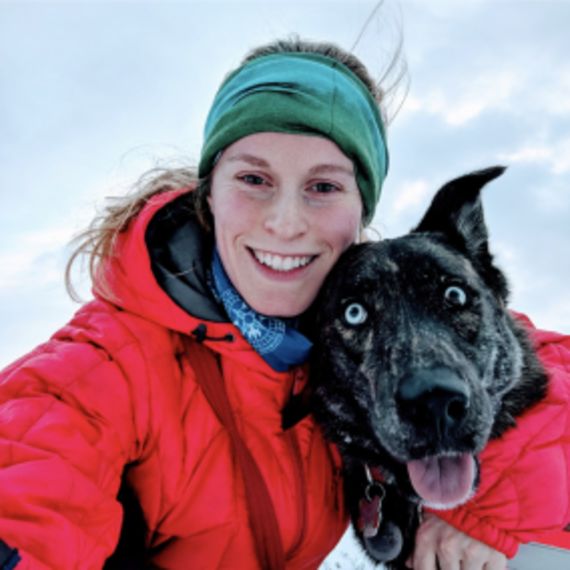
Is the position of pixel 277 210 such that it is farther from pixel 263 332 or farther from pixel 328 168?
pixel 263 332

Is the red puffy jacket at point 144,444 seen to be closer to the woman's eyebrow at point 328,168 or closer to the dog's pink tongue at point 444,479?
the dog's pink tongue at point 444,479

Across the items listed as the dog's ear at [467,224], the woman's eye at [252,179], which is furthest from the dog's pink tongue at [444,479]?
the woman's eye at [252,179]

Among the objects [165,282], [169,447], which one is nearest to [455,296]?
[165,282]

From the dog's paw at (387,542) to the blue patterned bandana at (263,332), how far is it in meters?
0.94

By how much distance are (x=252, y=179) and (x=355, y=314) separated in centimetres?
79

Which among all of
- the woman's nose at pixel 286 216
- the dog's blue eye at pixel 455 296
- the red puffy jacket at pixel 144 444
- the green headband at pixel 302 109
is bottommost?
the red puffy jacket at pixel 144 444

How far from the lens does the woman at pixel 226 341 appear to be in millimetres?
2025

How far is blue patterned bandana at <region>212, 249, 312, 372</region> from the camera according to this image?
2.28m

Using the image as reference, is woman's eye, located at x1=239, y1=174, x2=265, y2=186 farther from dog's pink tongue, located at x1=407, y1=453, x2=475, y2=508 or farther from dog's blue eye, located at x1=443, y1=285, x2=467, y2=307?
dog's pink tongue, located at x1=407, y1=453, x2=475, y2=508

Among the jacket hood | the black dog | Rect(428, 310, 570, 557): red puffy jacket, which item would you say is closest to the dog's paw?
the black dog

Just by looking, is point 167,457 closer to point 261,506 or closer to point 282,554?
point 261,506

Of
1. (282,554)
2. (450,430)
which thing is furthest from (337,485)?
(450,430)

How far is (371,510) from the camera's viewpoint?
2.60 m

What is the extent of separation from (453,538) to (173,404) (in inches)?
55.8
